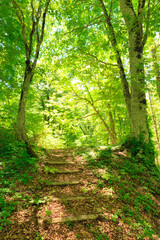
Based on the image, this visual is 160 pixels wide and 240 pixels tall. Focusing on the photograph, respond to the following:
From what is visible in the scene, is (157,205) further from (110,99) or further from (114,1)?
(114,1)

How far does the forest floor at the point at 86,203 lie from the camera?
240cm

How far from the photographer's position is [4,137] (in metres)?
4.55

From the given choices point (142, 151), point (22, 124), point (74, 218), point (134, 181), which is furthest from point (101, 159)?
point (22, 124)

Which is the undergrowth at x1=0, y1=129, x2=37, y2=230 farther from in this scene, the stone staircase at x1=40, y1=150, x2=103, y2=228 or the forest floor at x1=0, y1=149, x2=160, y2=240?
the stone staircase at x1=40, y1=150, x2=103, y2=228

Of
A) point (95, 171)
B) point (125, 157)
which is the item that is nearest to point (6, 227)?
point (95, 171)

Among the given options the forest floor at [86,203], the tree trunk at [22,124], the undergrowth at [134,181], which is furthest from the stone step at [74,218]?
the tree trunk at [22,124]

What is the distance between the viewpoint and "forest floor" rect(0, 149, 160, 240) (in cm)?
240

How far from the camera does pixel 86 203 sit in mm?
3131

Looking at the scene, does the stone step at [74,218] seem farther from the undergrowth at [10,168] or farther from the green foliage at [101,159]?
the green foliage at [101,159]

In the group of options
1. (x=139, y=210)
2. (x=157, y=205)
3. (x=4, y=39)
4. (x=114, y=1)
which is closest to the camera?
(x=139, y=210)

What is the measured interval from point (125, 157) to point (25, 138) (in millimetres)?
A: 4039

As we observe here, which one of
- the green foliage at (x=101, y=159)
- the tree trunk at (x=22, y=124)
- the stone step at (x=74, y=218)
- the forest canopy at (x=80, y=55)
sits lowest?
the stone step at (x=74, y=218)

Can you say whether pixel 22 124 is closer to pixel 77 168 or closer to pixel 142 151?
pixel 77 168

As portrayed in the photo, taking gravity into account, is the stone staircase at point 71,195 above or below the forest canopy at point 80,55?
below
